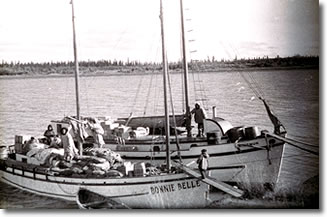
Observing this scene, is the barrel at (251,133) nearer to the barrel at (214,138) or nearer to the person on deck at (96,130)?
the barrel at (214,138)

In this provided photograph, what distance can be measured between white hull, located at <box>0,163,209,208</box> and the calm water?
0.08 metres

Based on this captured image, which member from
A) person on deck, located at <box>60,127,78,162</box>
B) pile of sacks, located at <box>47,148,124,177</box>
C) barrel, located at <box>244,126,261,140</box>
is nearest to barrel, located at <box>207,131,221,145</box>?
barrel, located at <box>244,126,261,140</box>

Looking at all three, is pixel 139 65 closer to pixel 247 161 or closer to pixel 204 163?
pixel 204 163

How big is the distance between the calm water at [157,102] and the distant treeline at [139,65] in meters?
0.03

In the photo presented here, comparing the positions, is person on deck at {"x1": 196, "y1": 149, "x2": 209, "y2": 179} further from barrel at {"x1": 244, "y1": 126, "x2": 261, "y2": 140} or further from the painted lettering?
barrel at {"x1": 244, "y1": 126, "x2": 261, "y2": 140}

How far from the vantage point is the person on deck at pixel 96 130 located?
2.76 meters

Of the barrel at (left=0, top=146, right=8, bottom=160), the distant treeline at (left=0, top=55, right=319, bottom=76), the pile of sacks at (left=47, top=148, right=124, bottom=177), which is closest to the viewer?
the distant treeline at (left=0, top=55, right=319, bottom=76)

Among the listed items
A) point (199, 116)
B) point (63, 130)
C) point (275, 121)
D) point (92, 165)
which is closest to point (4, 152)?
point (63, 130)

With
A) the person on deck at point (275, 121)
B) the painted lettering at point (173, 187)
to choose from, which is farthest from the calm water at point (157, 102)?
the painted lettering at point (173, 187)

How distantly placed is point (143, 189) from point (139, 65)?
1.91 feet

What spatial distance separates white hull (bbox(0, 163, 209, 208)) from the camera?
2.67m

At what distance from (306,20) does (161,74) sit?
70cm

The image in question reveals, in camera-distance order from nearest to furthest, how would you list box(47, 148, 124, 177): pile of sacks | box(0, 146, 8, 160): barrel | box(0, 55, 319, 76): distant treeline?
box(0, 55, 319, 76): distant treeline → box(47, 148, 124, 177): pile of sacks → box(0, 146, 8, 160): barrel

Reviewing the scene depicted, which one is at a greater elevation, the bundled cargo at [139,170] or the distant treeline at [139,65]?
the distant treeline at [139,65]
